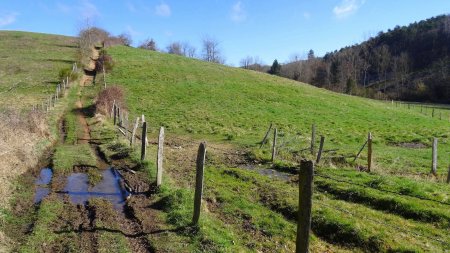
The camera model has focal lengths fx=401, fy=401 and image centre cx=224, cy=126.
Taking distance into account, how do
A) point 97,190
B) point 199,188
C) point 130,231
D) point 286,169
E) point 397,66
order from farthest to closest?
point 397,66 → point 286,169 → point 97,190 → point 199,188 → point 130,231

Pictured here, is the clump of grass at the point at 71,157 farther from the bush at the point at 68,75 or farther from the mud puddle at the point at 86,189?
the bush at the point at 68,75

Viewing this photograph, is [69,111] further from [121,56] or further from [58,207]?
[121,56]

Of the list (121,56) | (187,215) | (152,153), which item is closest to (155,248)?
(187,215)

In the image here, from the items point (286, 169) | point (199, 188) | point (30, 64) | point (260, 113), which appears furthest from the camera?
point (30, 64)

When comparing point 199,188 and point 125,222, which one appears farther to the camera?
point 125,222

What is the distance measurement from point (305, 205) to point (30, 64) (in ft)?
219

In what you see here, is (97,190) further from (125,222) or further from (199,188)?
(199,188)

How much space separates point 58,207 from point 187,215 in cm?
410

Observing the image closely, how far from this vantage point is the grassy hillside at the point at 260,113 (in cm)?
3030

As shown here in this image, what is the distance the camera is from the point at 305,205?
276 inches

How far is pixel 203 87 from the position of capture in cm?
5469

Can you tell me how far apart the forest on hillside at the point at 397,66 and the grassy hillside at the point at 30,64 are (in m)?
69.9

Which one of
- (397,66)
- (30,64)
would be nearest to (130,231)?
(30,64)

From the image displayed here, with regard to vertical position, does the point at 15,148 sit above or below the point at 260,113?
below
